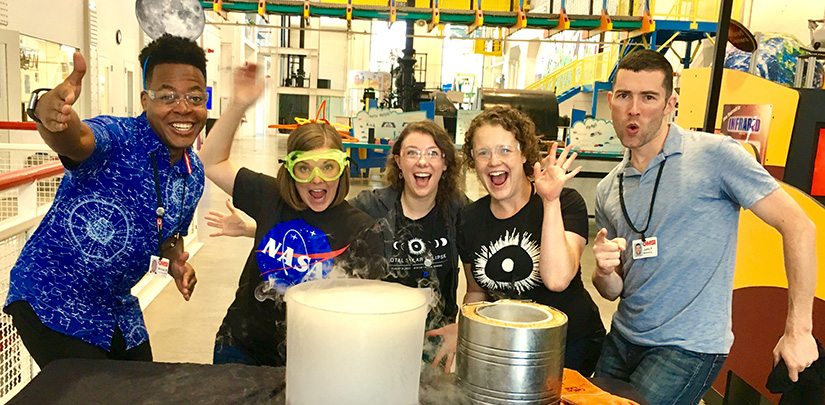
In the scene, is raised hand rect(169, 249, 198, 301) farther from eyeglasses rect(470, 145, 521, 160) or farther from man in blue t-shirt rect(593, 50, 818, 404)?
man in blue t-shirt rect(593, 50, 818, 404)

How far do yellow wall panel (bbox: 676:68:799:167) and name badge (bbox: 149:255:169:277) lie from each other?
120 inches

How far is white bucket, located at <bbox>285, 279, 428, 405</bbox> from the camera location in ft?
2.85

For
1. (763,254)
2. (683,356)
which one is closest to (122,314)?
(683,356)

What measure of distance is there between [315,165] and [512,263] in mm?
718

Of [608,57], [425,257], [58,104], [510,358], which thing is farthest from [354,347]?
[608,57]

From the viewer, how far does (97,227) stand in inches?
61.3

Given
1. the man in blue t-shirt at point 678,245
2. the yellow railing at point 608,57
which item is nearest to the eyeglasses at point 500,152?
the man in blue t-shirt at point 678,245

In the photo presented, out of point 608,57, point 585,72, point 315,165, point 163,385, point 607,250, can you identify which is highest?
point 608,57

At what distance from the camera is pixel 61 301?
1.57m

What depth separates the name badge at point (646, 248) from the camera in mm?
1805

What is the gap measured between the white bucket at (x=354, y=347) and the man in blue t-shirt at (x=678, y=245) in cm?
95

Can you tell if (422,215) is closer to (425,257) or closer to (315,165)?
(425,257)

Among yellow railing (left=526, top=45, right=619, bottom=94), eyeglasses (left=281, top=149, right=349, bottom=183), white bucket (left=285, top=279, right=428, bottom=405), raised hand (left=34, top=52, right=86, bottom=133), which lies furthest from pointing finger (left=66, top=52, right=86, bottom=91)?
yellow railing (left=526, top=45, right=619, bottom=94)

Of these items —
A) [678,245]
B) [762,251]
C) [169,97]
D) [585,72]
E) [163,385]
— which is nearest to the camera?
[163,385]
